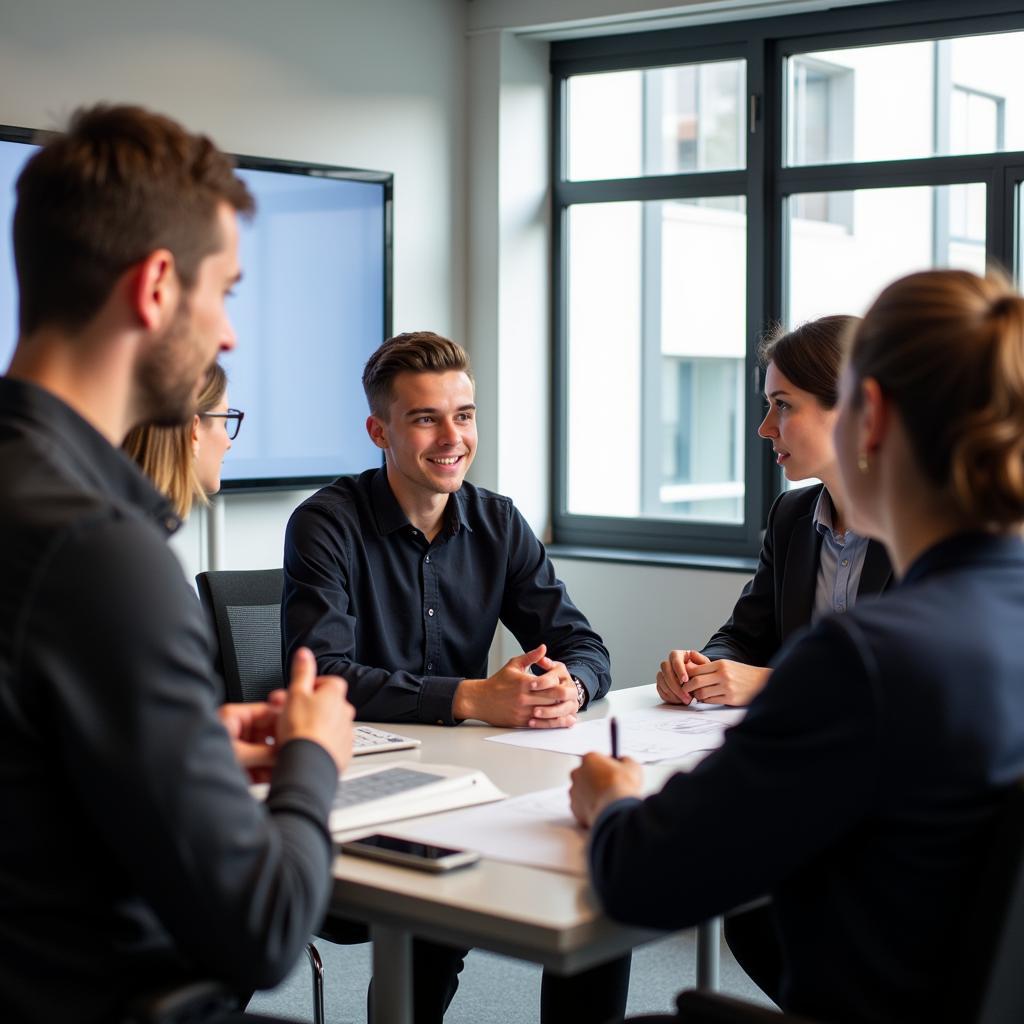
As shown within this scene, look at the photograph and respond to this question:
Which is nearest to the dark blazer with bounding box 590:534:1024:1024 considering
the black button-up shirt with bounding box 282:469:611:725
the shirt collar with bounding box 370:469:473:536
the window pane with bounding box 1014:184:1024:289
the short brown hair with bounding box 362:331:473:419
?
the black button-up shirt with bounding box 282:469:611:725

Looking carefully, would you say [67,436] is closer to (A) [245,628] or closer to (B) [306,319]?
(A) [245,628]

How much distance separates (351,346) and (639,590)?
127 centimetres

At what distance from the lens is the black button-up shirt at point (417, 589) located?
8.37ft

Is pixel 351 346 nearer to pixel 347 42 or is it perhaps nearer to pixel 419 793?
pixel 347 42

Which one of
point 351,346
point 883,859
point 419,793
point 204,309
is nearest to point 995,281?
point 883,859

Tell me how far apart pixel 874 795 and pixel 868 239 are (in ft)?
11.9

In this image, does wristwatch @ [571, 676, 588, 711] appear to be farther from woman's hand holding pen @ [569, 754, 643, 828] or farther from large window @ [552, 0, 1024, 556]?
large window @ [552, 0, 1024, 556]

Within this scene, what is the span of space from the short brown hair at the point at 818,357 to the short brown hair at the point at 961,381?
51.3 inches

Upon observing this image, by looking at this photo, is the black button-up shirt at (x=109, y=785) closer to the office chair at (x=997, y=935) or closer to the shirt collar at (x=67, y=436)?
the shirt collar at (x=67, y=436)

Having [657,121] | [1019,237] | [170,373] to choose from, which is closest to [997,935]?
[170,373]

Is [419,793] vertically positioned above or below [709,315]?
below

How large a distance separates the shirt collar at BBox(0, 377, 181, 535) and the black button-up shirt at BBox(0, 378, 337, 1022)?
21mm

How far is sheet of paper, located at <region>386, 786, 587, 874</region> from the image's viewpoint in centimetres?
155

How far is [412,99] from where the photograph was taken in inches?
188
